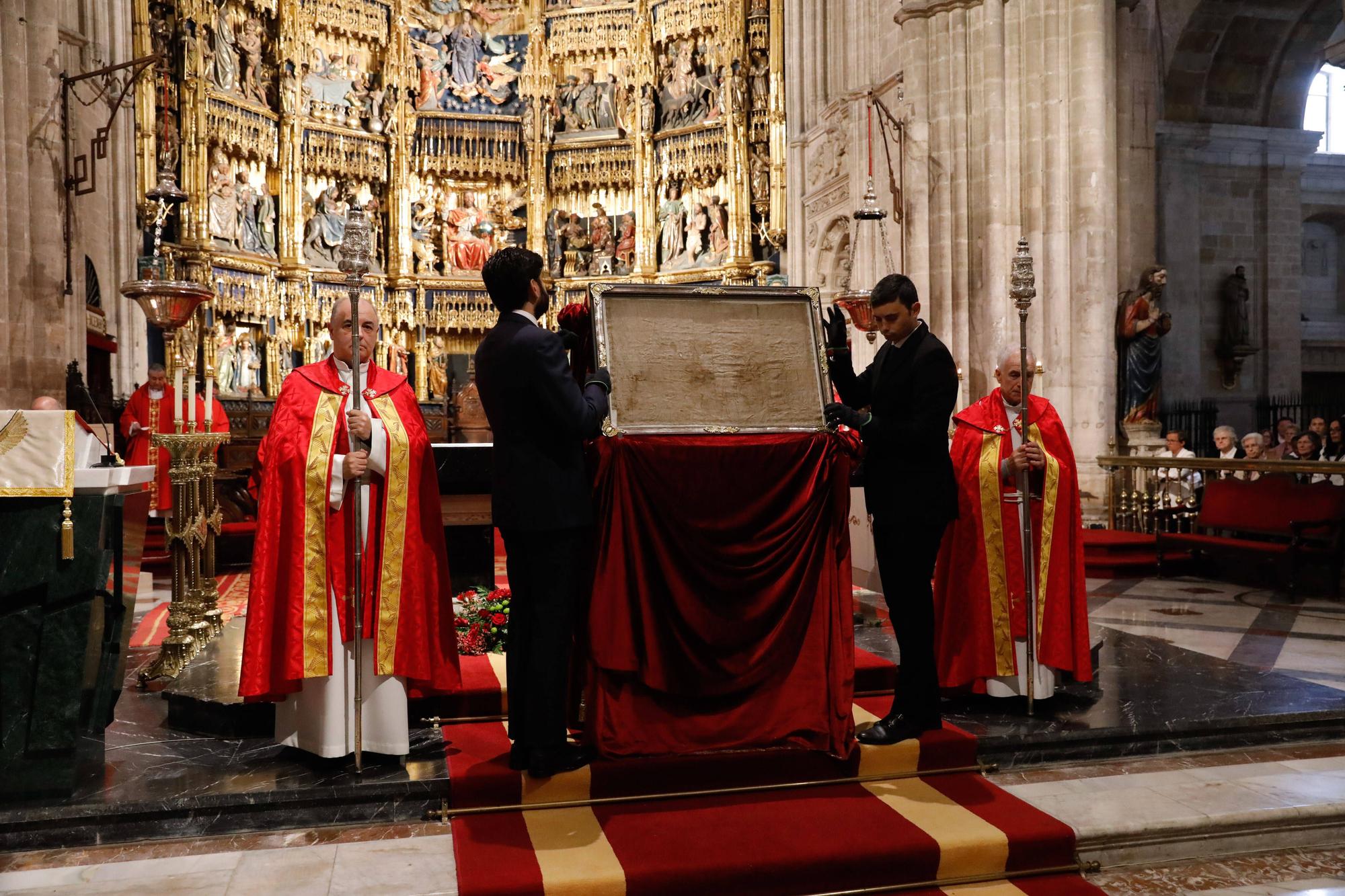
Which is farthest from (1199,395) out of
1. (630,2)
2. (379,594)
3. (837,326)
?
(379,594)

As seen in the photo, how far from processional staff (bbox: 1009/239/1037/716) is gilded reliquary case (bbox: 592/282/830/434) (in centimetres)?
93

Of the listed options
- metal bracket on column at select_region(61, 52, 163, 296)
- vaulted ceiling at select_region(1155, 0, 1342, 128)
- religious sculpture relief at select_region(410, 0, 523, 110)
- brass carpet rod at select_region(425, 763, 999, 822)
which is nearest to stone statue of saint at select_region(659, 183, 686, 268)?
religious sculpture relief at select_region(410, 0, 523, 110)

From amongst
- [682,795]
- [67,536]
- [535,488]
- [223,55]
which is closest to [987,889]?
[682,795]

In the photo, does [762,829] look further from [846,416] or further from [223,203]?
[223,203]

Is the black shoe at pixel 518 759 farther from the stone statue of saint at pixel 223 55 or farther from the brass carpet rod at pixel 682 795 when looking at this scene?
the stone statue of saint at pixel 223 55

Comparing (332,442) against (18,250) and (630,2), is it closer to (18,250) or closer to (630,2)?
(18,250)

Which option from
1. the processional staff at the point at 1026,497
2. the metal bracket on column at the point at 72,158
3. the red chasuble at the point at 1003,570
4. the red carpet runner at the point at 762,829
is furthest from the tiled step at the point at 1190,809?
the metal bracket on column at the point at 72,158

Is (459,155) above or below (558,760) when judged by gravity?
above

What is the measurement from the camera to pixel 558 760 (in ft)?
12.2

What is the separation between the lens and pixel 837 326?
13.9 ft

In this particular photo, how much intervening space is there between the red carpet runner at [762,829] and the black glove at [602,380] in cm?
133

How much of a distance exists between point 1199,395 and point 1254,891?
38.2 ft

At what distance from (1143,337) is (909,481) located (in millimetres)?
8222

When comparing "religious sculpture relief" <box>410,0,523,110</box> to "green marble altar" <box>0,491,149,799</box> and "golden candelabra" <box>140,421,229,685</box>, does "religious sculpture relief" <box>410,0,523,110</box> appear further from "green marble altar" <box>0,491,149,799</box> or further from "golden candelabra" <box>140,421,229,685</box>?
"green marble altar" <box>0,491,149,799</box>
